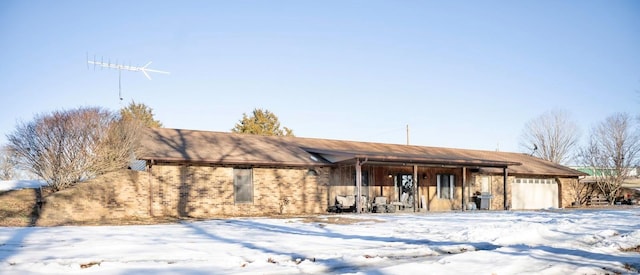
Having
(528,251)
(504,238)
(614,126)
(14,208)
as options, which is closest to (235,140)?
(14,208)

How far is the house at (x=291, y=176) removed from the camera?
722 inches

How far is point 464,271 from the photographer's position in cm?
716

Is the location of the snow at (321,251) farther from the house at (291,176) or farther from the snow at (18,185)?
the snow at (18,185)

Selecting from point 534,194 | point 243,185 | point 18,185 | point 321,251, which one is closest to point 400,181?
point 243,185

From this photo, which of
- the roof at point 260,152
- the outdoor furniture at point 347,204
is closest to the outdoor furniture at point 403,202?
the outdoor furniture at point 347,204

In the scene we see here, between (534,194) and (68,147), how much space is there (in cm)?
2291

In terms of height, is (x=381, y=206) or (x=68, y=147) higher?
(x=68, y=147)

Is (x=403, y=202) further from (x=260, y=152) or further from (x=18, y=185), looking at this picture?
(x=18, y=185)

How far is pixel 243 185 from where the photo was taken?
1962 cm

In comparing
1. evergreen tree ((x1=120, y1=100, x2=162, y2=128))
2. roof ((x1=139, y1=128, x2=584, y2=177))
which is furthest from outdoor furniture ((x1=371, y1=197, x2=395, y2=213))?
evergreen tree ((x1=120, y1=100, x2=162, y2=128))

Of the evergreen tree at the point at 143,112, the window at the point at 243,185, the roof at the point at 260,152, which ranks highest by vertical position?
the evergreen tree at the point at 143,112

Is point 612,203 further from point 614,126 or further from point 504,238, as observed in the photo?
point 504,238

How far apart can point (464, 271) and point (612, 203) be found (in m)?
28.0

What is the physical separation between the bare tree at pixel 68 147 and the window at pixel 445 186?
46.0 feet
